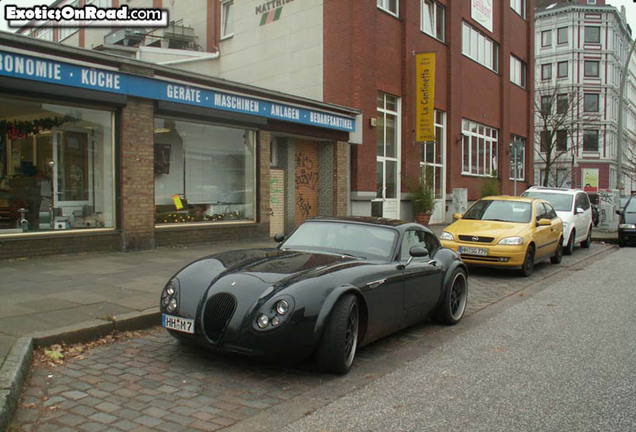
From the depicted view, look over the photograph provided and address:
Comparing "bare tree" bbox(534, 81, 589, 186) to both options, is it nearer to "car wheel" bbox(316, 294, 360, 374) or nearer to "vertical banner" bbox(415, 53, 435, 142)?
"vertical banner" bbox(415, 53, 435, 142)

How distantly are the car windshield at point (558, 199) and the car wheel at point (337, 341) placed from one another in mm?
12207

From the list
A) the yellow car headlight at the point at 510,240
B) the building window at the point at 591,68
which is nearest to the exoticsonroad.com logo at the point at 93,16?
the yellow car headlight at the point at 510,240

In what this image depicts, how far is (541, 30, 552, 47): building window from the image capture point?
64.9m

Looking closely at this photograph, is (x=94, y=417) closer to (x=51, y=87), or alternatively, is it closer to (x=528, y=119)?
(x=51, y=87)

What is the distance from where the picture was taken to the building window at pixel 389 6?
66.2ft

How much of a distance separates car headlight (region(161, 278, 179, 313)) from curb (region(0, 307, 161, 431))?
3.42ft

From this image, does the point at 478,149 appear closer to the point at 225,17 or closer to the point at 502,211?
the point at 225,17

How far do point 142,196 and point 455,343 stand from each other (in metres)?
7.84

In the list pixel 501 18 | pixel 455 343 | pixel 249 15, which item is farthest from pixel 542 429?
pixel 501 18

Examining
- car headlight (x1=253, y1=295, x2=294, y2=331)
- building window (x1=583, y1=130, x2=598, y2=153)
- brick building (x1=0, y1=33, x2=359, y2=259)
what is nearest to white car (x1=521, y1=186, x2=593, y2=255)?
brick building (x1=0, y1=33, x2=359, y2=259)

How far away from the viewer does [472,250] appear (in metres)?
10.9

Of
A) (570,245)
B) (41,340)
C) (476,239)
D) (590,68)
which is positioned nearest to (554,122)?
(570,245)

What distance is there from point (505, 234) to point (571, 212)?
A: 5.44 meters

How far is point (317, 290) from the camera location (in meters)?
4.80
